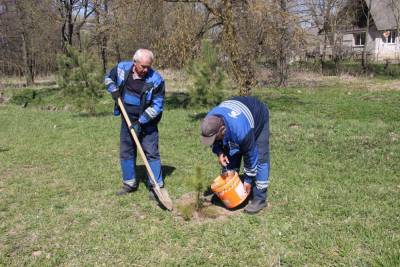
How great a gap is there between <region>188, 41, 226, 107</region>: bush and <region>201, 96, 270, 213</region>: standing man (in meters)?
8.52

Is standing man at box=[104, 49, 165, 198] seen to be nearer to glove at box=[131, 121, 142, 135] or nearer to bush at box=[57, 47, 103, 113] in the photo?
glove at box=[131, 121, 142, 135]

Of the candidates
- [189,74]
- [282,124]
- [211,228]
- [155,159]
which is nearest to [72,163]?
[155,159]

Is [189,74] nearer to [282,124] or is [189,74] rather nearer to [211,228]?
[282,124]

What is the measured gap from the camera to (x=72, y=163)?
7.71 m

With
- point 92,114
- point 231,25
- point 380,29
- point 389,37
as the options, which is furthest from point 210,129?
point 389,37

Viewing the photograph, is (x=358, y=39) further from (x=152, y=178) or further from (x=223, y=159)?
(x=223, y=159)

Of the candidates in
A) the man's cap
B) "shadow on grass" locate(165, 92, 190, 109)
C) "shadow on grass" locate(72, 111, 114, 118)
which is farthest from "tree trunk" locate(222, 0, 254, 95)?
the man's cap

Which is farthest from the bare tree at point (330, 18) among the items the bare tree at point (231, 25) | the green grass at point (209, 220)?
the green grass at point (209, 220)

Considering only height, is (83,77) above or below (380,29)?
below

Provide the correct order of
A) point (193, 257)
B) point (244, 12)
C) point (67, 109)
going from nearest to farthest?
point (193, 257) < point (244, 12) < point (67, 109)

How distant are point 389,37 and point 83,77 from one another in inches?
1309

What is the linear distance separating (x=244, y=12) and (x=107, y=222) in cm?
986

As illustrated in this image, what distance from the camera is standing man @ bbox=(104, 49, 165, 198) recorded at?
535 centimetres

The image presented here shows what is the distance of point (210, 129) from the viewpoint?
404cm
